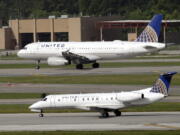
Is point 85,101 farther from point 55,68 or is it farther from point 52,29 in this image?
point 52,29

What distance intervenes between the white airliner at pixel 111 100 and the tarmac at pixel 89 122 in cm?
83

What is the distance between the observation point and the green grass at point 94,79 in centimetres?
7780

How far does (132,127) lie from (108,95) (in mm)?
6292

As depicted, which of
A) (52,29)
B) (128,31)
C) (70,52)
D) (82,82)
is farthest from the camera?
(128,31)

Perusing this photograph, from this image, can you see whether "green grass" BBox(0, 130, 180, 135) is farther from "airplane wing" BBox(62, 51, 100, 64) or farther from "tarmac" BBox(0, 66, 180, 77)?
"airplane wing" BBox(62, 51, 100, 64)

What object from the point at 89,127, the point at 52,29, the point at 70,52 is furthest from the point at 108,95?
the point at 52,29

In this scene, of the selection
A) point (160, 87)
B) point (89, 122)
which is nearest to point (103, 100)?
point (89, 122)

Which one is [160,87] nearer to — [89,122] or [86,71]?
[89,122]

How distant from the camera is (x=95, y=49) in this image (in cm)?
9994

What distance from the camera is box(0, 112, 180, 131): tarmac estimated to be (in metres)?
46.5

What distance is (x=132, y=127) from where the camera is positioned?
4600cm

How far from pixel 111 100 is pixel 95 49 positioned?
48.9 metres

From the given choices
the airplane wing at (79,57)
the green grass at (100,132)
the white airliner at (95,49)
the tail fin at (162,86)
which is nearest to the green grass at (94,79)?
the airplane wing at (79,57)

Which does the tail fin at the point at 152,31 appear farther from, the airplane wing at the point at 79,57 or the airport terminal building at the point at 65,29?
the airport terminal building at the point at 65,29
